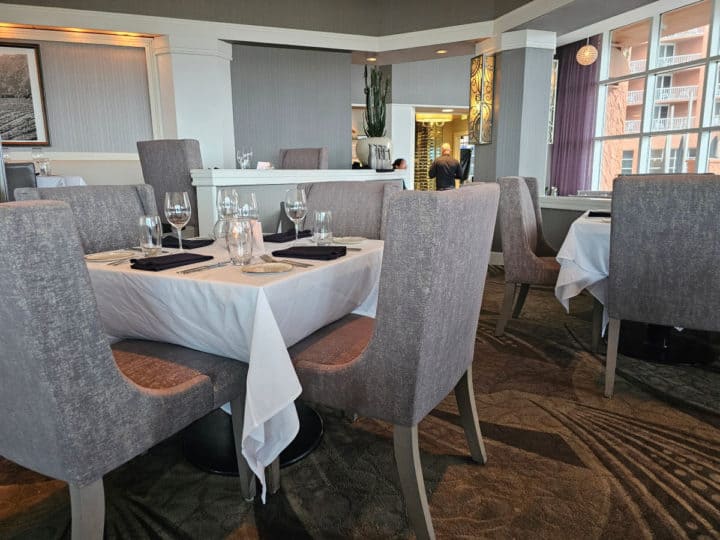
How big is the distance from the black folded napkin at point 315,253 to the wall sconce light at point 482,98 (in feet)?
14.1

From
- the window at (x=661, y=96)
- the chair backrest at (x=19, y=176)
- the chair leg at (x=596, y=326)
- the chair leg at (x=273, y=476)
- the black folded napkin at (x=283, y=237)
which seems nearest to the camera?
the chair leg at (x=273, y=476)

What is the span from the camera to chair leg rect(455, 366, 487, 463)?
1620 millimetres

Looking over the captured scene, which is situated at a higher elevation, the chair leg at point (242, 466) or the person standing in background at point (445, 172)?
the person standing in background at point (445, 172)

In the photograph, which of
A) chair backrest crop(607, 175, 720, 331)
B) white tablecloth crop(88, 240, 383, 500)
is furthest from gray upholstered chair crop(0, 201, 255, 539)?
chair backrest crop(607, 175, 720, 331)

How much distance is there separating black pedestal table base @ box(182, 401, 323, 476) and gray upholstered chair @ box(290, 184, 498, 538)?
0.50 metres

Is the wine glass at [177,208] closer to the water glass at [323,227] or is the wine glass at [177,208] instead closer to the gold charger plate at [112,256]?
the gold charger plate at [112,256]

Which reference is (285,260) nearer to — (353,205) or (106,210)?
(106,210)

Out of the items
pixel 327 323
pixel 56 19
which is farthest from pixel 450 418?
pixel 56 19

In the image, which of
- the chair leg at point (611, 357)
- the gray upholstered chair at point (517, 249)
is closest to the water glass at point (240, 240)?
the chair leg at point (611, 357)

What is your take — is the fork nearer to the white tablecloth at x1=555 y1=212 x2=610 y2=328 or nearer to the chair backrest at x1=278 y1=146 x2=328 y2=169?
the white tablecloth at x1=555 y1=212 x2=610 y2=328

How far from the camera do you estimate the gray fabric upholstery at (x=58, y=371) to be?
2.63 ft

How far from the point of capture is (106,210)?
200 cm

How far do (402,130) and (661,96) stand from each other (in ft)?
14.3

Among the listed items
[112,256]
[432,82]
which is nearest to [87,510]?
[112,256]
